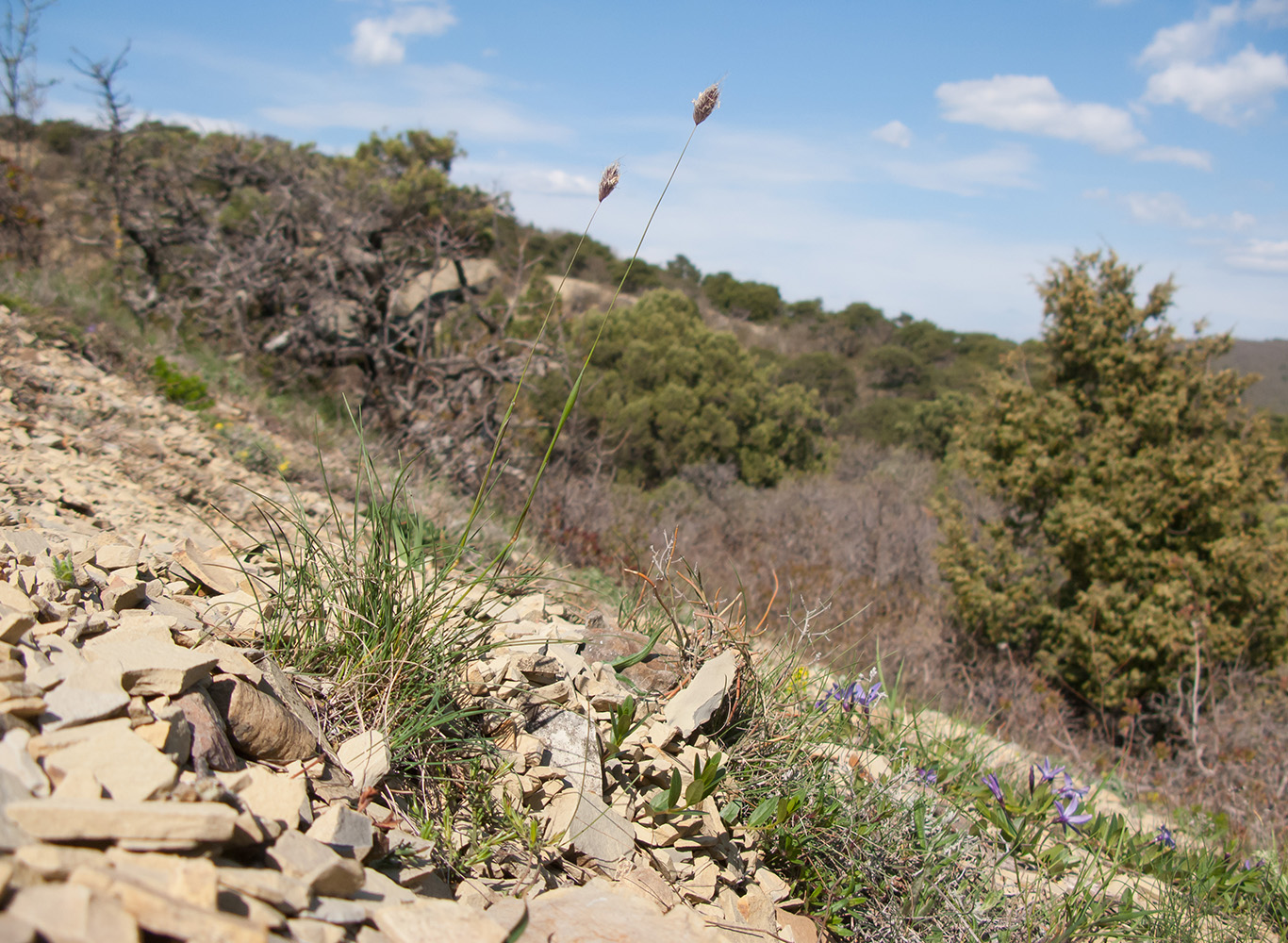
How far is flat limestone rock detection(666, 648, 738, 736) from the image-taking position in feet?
7.76

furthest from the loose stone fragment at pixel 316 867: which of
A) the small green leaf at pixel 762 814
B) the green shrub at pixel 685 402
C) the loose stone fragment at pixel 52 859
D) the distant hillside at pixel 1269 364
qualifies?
the distant hillside at pixel 1269 364

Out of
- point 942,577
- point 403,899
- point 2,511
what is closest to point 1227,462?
point 942,577

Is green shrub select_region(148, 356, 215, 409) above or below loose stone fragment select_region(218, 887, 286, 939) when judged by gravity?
above

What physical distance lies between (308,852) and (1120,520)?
31.1ft

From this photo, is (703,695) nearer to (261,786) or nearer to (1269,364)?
(261,786)

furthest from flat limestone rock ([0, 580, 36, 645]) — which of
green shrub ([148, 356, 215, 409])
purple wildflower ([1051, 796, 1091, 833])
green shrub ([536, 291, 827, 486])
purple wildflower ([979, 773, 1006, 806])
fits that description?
green shrub ([536, 291, 827, 486])

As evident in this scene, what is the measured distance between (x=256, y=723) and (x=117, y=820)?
0.59 meters

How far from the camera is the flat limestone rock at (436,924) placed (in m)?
1.35

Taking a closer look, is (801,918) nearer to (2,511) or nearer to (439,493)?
(2,511)

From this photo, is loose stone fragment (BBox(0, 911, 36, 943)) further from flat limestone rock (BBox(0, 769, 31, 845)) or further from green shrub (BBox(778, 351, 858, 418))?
green shrub (BBox(778, 351, 858, 418))

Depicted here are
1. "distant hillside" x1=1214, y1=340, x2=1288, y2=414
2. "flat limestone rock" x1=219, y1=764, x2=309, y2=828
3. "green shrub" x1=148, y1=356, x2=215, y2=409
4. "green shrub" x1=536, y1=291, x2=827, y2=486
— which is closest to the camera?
"flat limestone rock" x1=219, y1=764, x2=309, y2=828

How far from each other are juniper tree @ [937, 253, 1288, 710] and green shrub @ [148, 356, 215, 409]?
853 cm

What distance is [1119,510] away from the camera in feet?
29.1

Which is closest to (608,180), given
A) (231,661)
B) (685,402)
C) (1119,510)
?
(231,661)
